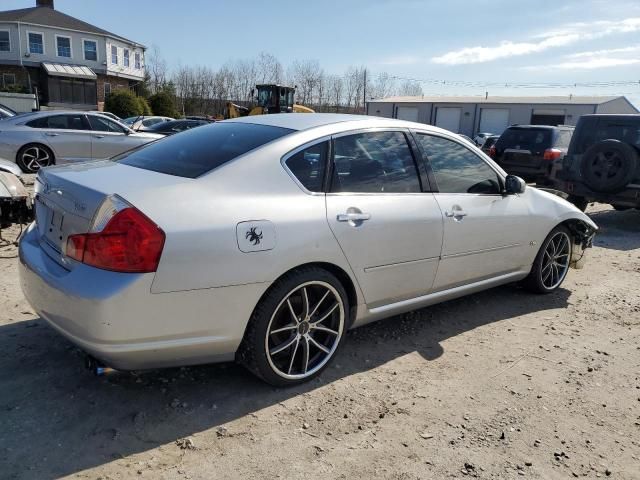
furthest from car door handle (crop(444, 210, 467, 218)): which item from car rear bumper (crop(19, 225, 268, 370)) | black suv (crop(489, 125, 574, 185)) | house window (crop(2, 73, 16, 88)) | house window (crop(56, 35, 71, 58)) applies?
house window (crop(56, 35, 71, 58))

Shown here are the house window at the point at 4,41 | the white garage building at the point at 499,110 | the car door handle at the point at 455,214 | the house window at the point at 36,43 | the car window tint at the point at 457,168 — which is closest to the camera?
the car door handle at the point at 455,214

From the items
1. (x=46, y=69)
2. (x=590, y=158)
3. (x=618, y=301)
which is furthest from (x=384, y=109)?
(x=618, y=301)

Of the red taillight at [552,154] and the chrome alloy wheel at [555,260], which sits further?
the red taillight at [552,154]

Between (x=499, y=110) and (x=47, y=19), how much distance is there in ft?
136

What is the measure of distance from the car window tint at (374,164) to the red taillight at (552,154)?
873cm

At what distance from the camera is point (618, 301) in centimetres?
510

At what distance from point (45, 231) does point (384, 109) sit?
5911 centimetres

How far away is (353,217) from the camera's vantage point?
3.18m

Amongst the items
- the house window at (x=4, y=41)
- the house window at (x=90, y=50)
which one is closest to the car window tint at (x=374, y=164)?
the house window at (x=4, y=41)

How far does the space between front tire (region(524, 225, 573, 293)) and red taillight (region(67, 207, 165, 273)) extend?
3.67m

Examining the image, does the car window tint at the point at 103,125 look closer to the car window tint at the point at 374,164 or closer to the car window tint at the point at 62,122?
the car window tint at the point at 62,122

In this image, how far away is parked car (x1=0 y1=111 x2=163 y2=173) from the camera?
1027 cm

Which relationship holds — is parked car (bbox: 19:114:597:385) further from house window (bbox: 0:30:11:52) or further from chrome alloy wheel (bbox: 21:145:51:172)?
house window (bbox: 0:30:11:52)

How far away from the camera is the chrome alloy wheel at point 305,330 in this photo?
119 inches
